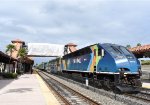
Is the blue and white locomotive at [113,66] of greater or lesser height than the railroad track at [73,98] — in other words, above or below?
above

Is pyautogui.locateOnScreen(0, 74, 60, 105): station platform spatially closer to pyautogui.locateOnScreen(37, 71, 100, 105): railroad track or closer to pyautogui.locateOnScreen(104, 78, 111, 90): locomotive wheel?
pyautogui.locateOnScreen(37, 71, 100, 105): railroad track

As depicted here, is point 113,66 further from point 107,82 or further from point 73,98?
point 73,98

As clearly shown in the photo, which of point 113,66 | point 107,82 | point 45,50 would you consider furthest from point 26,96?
point 45,50

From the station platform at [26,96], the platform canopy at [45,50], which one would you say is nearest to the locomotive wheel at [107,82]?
the station platform at [26,96]

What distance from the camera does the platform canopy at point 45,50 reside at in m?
82.0

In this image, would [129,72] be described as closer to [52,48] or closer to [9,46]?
[9,46]

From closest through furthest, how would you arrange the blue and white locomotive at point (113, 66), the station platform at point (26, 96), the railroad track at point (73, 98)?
1. the station platform at point (26, 96)
2. the railroad track at point (73, 98)
3. the blue and white locomotive at point (113, 66)

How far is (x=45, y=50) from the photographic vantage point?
8381 cm

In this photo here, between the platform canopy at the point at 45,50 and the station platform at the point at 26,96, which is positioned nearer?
the station platform at the point at 26,96

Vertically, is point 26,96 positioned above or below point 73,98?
above

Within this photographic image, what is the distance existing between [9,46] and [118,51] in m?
47.4

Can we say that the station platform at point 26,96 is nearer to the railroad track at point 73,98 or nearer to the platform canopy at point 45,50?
the railroad track at point 73,98

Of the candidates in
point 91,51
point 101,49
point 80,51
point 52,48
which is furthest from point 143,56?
point 52,48

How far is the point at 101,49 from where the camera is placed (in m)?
21.7
